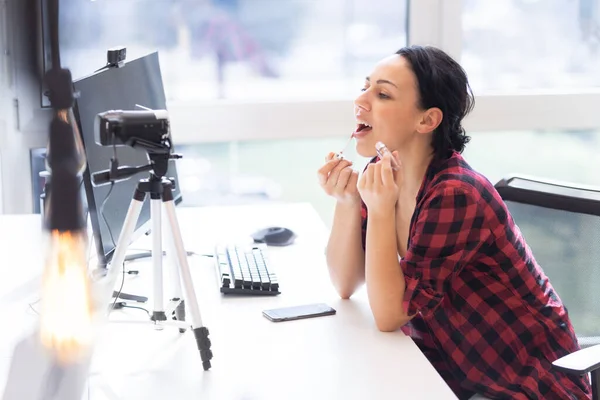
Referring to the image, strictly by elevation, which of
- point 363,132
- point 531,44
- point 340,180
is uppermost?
point 531,44

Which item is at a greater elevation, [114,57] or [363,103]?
[114,57]

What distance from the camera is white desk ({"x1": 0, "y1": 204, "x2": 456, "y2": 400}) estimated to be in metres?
1.09

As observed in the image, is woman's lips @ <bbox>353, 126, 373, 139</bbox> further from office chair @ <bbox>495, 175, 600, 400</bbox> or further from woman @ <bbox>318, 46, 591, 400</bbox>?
office chair @ <bbox>495, 175, 600, 400</bbox>

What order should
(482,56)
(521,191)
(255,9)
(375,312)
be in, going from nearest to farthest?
(375,312) < (521,191) < (255,9) < (482,56)

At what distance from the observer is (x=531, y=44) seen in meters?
2.71

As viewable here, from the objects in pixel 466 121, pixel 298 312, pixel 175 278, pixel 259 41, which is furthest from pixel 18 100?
pixel 466 121

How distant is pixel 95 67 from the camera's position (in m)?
1.59

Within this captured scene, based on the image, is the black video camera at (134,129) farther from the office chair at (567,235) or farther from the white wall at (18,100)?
the office chair at (567,235)

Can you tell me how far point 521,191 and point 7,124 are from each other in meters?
1.29

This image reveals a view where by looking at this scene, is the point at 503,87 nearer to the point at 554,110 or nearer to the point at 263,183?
the point at 554,110

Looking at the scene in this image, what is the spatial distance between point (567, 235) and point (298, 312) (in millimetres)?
664

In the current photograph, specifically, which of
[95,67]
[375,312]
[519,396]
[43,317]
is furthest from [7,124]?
[519,396]

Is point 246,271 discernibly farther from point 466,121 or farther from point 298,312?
point 466,121

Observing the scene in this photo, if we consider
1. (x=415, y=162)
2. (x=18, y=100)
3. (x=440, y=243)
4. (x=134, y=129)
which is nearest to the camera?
(x=18, y=100)
